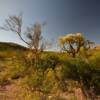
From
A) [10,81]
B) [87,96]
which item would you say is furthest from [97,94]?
[10,81]

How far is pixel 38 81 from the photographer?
1424 cm

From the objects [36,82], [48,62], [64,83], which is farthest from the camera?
[48,62]

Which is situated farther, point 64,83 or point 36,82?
point 64,83

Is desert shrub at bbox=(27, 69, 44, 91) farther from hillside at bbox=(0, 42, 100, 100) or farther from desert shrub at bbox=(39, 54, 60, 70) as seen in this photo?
desert shrub at bbox=(39, 54, 60, 70)

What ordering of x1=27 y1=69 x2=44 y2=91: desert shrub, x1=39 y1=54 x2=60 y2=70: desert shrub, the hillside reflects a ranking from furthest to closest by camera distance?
x1=39 y1=54 x2=60 y2=70: desert shrub < x1=27 y1=69 x2=44 y2=91: desert shrub < the hillside

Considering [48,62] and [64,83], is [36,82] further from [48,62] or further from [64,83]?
[48,62]

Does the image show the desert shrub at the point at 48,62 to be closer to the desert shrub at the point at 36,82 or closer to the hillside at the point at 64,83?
the hillside at the point at 64,83

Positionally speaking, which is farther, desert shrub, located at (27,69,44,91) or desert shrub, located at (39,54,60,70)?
desert shrub, located at (39,54,60,70)

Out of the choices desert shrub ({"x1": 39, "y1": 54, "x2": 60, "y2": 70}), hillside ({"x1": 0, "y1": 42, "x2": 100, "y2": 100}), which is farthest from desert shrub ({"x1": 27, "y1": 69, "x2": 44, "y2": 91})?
desert shrub ({"x1": 39, "y1": 54, "x2": 60, "y2": 70})

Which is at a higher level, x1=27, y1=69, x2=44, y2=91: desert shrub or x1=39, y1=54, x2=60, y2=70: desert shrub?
x1=39, y1=54, x2=60, y2=70: desert shrub

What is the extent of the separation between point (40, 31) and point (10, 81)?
8818 mm

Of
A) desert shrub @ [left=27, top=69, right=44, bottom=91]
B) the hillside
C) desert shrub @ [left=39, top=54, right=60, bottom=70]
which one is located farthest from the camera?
desert shrub @ [left=39, top=54, right=60, bottom=70]

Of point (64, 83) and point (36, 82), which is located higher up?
point (36, 82)

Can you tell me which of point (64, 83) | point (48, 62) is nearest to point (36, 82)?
point (64, 83)
